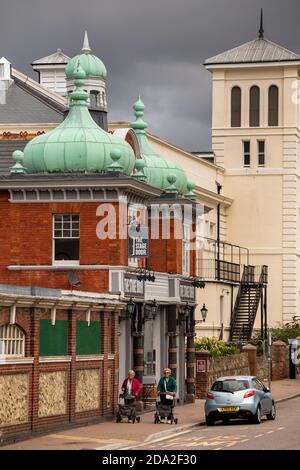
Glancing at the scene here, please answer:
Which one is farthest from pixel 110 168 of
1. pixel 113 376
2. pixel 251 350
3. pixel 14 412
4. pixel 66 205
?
pixel 251 350

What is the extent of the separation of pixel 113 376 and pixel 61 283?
3.31 meters

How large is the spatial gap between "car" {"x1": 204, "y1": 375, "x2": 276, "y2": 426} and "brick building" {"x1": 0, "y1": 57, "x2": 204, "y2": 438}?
9.24 ft

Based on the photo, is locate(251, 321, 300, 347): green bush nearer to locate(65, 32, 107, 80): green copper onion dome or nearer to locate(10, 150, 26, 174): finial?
locate(65, 32, 107, 80): green copper onion dome

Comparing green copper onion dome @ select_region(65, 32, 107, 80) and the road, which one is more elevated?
green copper onion dome @ select_region(65, 32, 107, 80)

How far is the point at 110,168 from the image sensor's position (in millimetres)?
45656

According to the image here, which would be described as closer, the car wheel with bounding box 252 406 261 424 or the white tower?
the car wheel with bounding box 252 406 261 424

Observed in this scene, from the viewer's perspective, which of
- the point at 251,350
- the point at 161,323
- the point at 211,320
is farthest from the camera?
the point at 211,320

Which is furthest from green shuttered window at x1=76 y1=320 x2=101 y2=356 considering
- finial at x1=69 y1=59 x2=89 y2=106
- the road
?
finial at x1=69 y1=59 x2=89 y2=106

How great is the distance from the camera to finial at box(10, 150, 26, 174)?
46719 millimetres

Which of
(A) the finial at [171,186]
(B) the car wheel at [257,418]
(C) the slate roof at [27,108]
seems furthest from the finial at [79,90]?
(C) the slate roof at [27,108]

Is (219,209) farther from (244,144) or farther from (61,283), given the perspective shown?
(61,283)

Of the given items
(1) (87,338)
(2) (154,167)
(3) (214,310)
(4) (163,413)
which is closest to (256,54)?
(3) (214,310)

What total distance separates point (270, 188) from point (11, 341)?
4632 cm

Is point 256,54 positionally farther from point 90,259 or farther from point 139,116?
point 90,259
